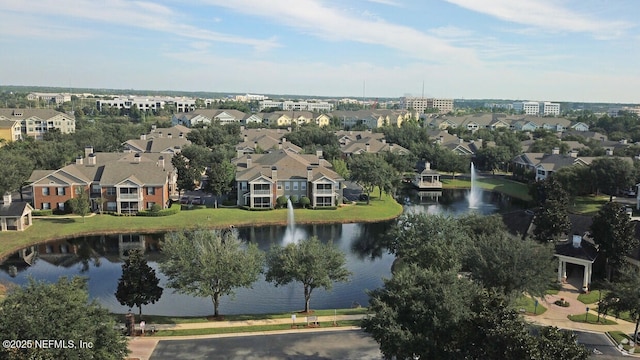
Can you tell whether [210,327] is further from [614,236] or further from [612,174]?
[612,174]

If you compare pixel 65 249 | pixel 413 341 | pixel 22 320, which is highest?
pixel 22 320

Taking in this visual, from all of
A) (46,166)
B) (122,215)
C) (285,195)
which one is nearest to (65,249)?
(122,215)

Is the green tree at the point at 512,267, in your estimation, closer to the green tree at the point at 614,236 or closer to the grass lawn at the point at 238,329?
the grass lawn at the point at 238,329

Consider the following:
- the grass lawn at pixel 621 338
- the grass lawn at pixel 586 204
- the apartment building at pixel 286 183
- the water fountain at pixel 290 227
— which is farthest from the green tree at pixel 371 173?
the grass lawn at pixel 621 338

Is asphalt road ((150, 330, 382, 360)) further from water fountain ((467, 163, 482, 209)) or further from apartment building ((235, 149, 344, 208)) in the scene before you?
water fountain ((467, 163, 482, 209))

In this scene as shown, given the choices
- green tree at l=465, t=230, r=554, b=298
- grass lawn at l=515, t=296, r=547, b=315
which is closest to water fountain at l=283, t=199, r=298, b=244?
grass lawn at l=515, t=296, r=547, b=315

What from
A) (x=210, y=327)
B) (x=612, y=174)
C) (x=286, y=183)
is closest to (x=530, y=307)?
(x=210, y=327)

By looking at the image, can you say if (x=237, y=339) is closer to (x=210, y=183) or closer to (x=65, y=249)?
(x=65, y=249)
